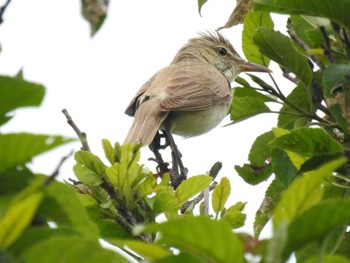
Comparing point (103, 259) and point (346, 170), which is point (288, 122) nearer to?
point (346, 170)

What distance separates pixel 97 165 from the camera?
8.70 ft

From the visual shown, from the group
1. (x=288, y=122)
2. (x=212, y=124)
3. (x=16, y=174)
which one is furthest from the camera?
(x=212, y=124)

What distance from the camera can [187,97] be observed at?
750 cm

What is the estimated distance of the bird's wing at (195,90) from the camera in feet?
23.9

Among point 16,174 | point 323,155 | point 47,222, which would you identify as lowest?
point 323,155

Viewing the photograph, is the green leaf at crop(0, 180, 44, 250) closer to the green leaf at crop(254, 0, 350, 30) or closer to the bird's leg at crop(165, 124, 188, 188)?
the green leaf at crop(254, 0, 350, 30)

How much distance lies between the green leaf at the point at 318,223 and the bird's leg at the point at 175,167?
3.13m

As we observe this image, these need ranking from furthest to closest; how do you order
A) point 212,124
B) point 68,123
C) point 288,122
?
point 212,124 → point 288,122 → point 68,123

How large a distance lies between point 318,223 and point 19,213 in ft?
1.49

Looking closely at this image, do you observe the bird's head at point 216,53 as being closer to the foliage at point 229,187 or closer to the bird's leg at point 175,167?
the bird's leg at point 175,167

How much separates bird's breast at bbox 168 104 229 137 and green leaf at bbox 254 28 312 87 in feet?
14.3

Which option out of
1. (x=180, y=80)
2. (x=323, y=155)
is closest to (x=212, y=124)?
(x=180, y=80)

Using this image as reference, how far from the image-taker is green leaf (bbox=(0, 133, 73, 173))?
1.15m

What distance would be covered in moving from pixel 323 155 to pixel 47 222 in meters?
0.92
